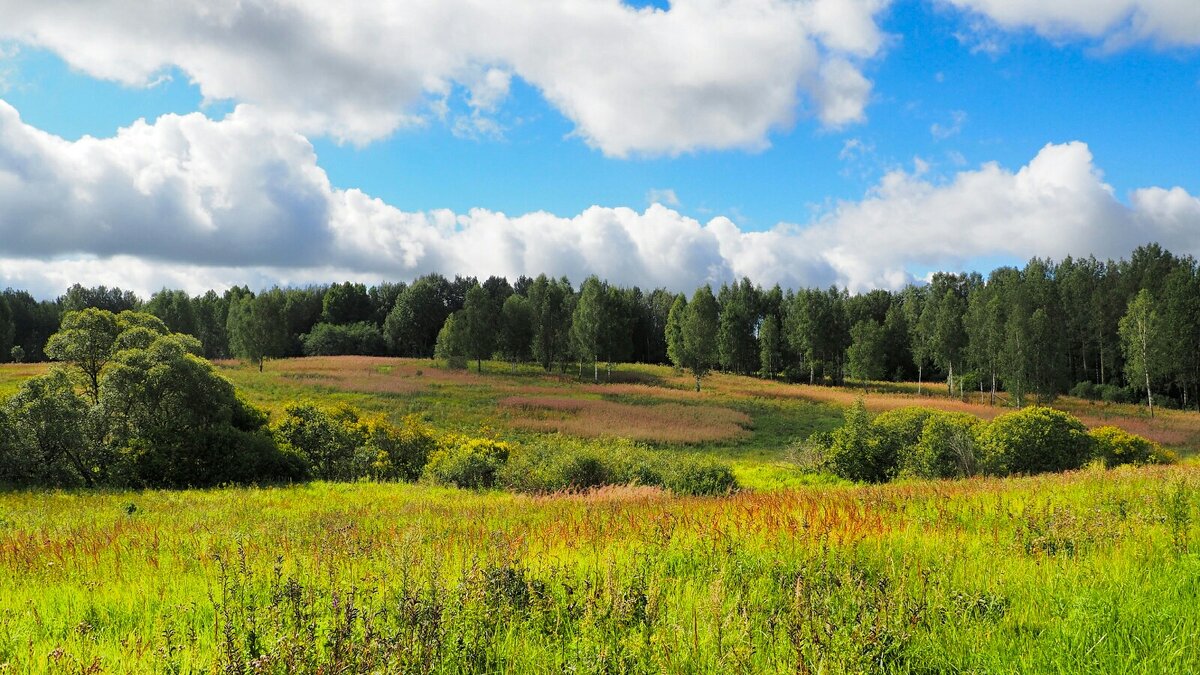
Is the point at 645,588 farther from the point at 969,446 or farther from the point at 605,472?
the point at 969,446

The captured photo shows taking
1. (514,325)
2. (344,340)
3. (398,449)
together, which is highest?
(514,325)

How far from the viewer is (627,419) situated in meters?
38.2

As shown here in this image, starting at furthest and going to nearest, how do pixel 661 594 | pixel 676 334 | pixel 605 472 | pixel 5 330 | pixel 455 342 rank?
pixel 5 330, pixel 676 334, pixel 455 342, pixel 605 472, pixel 661 594

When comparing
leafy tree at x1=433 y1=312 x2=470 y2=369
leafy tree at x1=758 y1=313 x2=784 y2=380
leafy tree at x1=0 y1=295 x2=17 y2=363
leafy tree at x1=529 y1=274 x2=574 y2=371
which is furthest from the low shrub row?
leafy tree at x1=0 y1=295 x2=17 y2=363

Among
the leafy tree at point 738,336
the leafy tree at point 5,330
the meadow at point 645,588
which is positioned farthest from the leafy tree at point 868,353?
the leafy tree at point 5,330

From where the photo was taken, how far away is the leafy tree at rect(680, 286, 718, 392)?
68.8 meters

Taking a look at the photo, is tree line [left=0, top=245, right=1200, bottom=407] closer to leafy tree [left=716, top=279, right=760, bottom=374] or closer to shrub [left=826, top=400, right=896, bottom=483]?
leafy tree [left=716, top=279, right=760, bottom=374]

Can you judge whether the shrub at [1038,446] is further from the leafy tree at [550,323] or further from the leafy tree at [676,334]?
the leafy tree at [550,323]

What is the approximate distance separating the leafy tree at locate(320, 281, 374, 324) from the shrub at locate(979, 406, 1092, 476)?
338ft

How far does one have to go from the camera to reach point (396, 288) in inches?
4609

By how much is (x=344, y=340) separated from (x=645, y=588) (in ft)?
327

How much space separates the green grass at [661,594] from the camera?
149 inches

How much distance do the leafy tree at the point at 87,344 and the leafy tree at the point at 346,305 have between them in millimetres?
86989

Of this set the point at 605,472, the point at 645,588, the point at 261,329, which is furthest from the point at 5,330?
the point at 645,588
